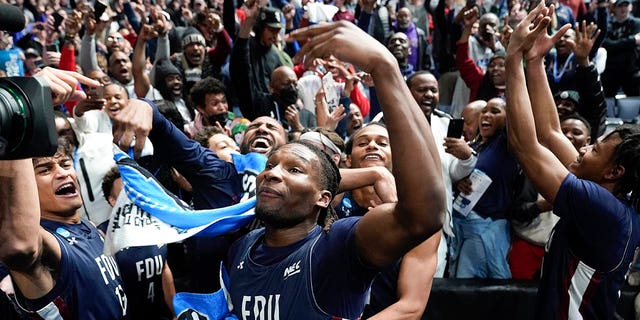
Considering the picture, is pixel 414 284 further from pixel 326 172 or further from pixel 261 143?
pixel 261 143

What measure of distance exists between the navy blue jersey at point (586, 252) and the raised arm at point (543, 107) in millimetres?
486

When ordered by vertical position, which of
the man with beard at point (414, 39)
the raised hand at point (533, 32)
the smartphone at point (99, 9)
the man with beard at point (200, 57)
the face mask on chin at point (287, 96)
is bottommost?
the man with beard at point (414, 39)

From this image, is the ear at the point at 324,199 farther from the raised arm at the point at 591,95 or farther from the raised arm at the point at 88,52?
the raised arm at the point at 88,52

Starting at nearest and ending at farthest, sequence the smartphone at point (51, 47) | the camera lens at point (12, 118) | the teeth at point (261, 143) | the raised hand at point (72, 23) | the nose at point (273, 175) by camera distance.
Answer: the camera lens at point (12, 118)
the nose at point (273, 175)
the teeth at point (261, 143)
the raised hand at point (72, 23)
the smartphone at point (51, 47)

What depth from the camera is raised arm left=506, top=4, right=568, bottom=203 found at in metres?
3.06

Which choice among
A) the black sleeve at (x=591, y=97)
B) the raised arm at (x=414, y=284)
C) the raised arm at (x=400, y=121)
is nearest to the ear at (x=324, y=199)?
the raised arm at (x=414, y=284)

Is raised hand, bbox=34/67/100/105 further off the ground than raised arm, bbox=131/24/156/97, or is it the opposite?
raised hand, bbox=34/67/100/105

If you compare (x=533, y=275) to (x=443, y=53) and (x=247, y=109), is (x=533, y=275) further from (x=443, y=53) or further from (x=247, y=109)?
(x=443, y=53)

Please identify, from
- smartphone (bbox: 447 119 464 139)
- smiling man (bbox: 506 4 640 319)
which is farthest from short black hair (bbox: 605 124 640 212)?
smartphone (bbox: 447 119 464 139)

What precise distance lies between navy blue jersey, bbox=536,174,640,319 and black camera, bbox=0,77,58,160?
2.00m

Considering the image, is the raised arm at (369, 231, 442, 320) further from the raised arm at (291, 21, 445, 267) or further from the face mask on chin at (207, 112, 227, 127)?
the face mask on chin at (207, 112, 227, 127)

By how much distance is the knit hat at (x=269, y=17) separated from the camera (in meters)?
6.70

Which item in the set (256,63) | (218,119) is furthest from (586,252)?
(256,63)

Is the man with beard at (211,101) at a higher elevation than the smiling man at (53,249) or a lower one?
lower
